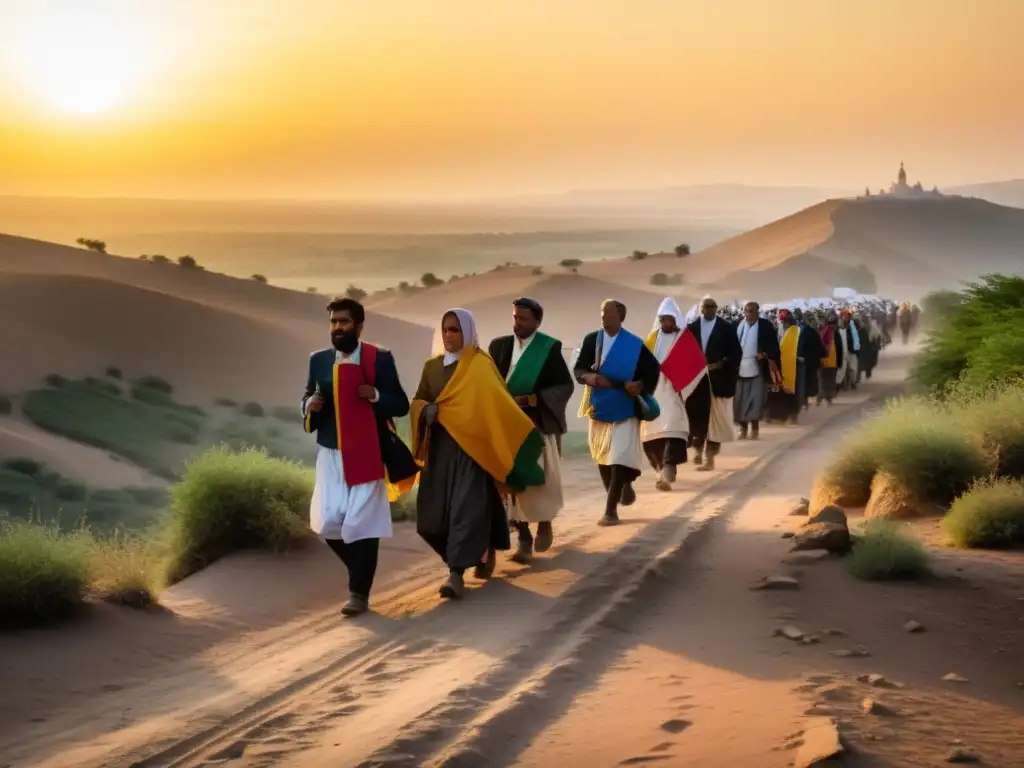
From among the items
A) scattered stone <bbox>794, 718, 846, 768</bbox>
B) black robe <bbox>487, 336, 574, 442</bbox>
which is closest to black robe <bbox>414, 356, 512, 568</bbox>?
black robe <bbox>487, 336, 574, 442</bbox>

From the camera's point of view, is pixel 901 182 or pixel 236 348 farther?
pixel 901 182

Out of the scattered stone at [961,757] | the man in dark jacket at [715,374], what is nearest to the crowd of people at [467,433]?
the man in dark jacket at [715,374]

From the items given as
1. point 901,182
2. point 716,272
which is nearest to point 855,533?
point 716,272

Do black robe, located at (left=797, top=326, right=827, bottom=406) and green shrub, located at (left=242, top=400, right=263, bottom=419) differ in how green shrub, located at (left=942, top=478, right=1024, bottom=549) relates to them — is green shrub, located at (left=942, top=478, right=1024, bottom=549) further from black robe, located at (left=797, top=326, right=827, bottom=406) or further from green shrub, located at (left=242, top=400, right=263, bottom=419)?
green shrub, located at (left=242, top=400, right=263, bottom=419)

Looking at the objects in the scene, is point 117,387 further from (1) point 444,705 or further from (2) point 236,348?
(1) point 444,705

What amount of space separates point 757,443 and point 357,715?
1320cm

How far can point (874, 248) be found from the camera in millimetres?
136750

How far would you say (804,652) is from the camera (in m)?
7.62

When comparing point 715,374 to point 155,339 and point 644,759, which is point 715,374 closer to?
point 644,759

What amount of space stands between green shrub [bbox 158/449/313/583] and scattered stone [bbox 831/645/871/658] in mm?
4944

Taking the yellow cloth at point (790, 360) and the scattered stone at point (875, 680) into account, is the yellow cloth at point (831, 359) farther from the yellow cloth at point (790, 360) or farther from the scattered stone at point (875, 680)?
the scattered stone at point (875, 680)

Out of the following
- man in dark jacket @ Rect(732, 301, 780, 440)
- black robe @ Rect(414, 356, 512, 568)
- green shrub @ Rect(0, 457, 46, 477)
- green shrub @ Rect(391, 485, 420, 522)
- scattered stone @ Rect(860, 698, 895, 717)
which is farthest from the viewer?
green shrub @ Rect(0, 457, 46, 477)

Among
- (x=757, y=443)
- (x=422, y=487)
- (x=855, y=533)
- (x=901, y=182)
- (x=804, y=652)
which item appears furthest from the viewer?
(x=901, y=182)

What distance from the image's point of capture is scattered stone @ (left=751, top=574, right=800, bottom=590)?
916 cm
